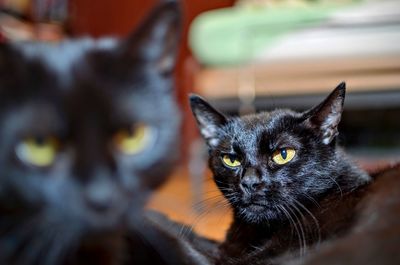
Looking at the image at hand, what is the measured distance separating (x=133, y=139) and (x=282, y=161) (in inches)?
17.4

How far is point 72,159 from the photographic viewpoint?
1.85 ft

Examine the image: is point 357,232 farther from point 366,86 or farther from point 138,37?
point 366,86

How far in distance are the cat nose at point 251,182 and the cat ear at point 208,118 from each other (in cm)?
24

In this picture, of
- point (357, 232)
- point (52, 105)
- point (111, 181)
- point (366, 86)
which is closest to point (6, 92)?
point (52, 105)

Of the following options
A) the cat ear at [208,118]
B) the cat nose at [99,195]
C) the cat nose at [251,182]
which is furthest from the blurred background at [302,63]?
the cat nose at [99,195]

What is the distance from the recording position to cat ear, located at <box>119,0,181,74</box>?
0.64m

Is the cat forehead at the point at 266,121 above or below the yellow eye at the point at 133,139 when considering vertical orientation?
below

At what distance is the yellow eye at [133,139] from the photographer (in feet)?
1.98

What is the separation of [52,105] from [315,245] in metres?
0.41

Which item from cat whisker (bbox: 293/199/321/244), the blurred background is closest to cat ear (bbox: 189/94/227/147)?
cat whisker (bbox: 293/199/321/244)

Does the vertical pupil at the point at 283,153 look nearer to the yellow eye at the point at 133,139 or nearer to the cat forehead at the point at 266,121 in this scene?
the cat forehead at the point at 266,121

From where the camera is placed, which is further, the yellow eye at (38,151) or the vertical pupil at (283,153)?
the vertical pupil at (283,153)

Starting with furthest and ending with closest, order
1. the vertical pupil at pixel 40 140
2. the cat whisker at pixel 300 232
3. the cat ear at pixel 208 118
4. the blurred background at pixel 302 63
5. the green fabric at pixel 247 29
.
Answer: the green fabric at pixel 247 29, the blurred background at pixel 302 63, the cat ear at pixel 208 118, the cat whisker at pixel 300 232, the vertical pupil at pixel 40 140

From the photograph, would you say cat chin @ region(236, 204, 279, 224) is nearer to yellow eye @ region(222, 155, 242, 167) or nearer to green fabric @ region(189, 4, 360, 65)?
yellow eye @ region(222, 155, 242, 167)
